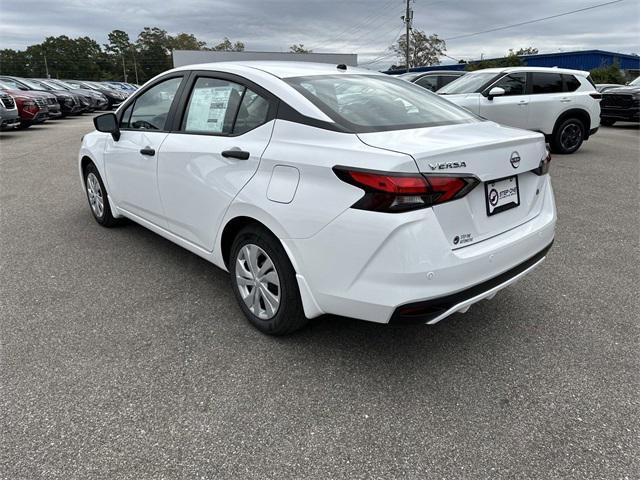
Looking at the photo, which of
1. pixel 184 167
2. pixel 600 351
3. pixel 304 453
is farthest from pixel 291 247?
pixel 600 351

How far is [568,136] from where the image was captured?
10.2 meters

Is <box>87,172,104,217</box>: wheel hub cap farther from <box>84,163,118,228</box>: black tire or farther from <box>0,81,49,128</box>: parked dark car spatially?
<box>0,81,49,128</box>: parked dark car

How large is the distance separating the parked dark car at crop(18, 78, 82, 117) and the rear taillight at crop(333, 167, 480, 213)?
66.1 ft

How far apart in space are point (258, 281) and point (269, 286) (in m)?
0.10

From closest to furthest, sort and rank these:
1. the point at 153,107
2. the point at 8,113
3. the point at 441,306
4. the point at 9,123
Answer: the point at 441,306, the point at 153,107, the point at 8,113, the point at 9,123

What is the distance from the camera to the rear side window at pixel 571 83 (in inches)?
396

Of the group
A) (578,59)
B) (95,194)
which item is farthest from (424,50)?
(95,194)

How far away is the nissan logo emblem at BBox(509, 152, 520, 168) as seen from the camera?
2594 millimetres

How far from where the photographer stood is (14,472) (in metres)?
2.03

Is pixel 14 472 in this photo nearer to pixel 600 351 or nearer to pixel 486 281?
pixel 486 281

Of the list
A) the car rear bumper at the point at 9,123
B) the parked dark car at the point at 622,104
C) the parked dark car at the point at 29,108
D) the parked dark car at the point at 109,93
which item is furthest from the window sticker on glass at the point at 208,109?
the parked dark car at the point at 109,93

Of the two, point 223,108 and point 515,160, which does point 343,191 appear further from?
point 223,108

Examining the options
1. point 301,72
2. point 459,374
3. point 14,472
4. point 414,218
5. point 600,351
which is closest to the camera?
point 14,472

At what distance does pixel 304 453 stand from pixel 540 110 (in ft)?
31.3
